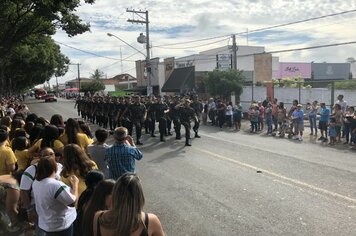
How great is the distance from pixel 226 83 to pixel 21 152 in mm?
23365

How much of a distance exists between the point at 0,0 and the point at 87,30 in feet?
22.3

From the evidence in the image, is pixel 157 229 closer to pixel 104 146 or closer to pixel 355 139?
pixel 104 146

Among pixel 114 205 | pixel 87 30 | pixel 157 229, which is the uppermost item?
pixel 87 30

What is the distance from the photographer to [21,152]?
21.1 feet

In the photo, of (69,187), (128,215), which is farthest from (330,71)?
(128,215)

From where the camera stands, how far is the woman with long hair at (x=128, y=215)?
296cm

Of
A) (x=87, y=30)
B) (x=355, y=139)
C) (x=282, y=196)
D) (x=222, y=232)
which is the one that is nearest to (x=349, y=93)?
(x=355, y=139)

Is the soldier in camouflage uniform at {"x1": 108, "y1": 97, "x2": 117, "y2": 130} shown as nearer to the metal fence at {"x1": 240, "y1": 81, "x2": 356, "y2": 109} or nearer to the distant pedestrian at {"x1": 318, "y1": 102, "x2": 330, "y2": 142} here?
the distant pedestrian at {"x1": 318, "y1": 102, "x2": 330, "y2": 142}

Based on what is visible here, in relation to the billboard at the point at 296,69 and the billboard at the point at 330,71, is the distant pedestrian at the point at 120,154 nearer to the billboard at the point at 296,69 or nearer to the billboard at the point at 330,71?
the billboard at the point at 296,69

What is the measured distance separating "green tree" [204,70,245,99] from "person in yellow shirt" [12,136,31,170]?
2327 cm

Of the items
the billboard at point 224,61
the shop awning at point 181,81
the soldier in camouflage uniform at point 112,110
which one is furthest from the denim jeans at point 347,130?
the shop awning at point 181,81

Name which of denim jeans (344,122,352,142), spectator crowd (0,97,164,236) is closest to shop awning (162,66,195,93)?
denim jeans (344,122,352,142)

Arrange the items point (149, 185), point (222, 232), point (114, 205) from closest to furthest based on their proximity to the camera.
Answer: point (114, 205) → point (222, 232) → point (149, 185)

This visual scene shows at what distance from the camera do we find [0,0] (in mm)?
17297
